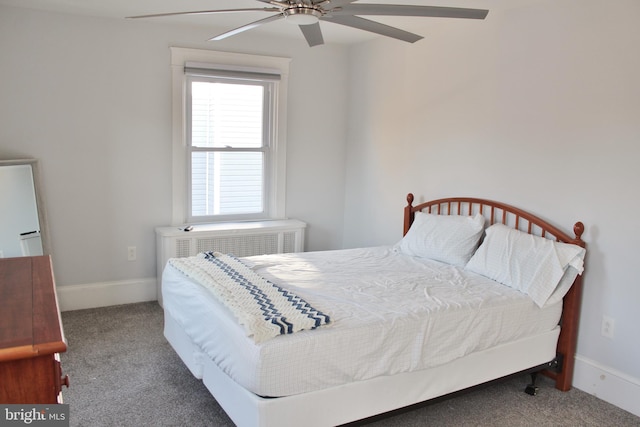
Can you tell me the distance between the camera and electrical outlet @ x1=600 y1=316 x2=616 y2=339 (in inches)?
116

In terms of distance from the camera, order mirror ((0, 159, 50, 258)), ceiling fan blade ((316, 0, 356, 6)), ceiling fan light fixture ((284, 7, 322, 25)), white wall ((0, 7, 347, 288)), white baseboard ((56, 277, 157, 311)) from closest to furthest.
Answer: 1. ceiling fan blade ((316, 0, 356, 6))
2. ceiling fan light fixture ((284, 7, 322, 25))
3. mirror ((0, 159, 50, 258))
4. white wall ((0, 7, 347, 288))
5. white baseboard ((56, 277, 157, 311))

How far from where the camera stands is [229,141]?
4.64 m

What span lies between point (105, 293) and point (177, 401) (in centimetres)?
175


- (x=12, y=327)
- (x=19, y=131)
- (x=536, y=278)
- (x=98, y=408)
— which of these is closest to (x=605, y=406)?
(x=536, y=278)

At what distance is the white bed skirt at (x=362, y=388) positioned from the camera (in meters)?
2.21

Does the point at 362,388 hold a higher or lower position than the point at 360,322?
lower

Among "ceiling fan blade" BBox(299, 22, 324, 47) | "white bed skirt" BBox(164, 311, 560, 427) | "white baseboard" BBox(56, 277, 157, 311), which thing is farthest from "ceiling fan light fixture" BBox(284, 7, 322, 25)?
"white baseboard" BBox(56, 277, 157, 311)

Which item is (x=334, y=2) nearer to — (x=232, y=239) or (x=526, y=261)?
(x=526, y=261)

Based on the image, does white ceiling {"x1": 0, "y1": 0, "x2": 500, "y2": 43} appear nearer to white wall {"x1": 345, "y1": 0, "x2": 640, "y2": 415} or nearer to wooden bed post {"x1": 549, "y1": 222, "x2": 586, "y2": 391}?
white wall {"x1": 345, "y1": 0, "x2": 640, "y2": 415}

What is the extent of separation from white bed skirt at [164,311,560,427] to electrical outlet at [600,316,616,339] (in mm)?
239

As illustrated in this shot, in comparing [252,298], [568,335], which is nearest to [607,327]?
[568,335]

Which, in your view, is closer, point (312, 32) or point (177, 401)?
point (312, 32)

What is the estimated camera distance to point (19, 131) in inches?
Result: 151

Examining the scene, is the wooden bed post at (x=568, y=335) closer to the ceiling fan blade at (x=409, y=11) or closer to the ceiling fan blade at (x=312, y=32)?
the ceiling fan blade at (x=409, y=11)
